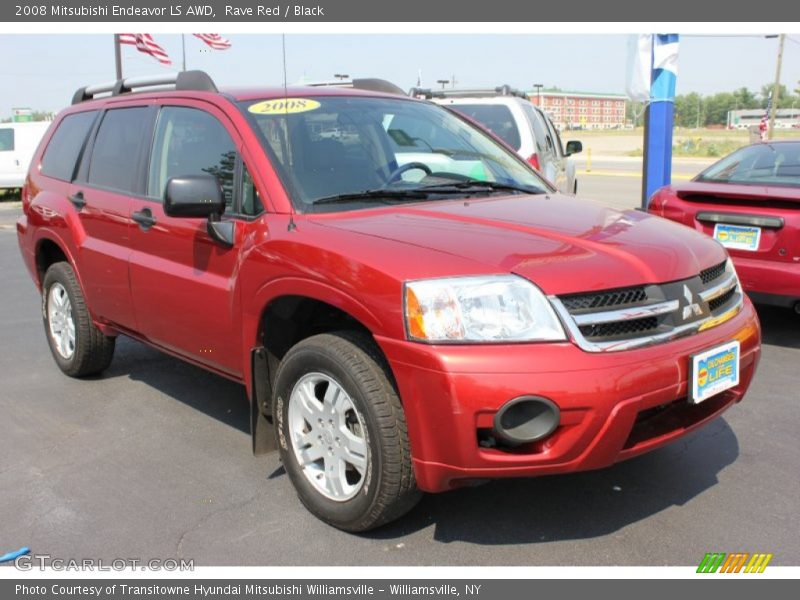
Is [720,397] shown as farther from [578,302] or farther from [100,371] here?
[100,371]

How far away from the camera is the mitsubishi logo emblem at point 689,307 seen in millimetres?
2918

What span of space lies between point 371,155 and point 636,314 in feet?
5.12

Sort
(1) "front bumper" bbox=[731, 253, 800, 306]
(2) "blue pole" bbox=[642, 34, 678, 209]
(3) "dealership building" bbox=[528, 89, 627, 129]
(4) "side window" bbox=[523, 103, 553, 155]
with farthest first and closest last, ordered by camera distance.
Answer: (3) "dealership building" bbox=[528, 89, 627, 129], (2) "blue pole" bbox=[642, 34, 678, 209], (4) "side window" bbox=[523, 103, 553, 155], (1) "front bumper" bbox=[731, 253, 800, 306]

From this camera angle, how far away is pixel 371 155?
3.73 meters

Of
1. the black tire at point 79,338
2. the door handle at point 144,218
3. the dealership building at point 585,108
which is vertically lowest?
the black tire at point 79,338

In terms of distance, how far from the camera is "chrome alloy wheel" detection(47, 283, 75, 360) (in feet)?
17.2

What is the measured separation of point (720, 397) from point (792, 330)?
346cm

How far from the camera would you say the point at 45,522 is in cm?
335

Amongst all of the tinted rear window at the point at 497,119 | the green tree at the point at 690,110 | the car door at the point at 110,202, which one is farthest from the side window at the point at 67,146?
the green tree at the point at 690,110

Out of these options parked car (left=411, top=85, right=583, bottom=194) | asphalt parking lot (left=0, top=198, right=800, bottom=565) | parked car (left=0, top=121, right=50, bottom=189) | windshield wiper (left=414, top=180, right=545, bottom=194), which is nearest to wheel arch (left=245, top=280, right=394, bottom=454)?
asphalt parking lot (left=0, top=198, right=800, bottom=565)

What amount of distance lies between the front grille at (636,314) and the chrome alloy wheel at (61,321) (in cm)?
369

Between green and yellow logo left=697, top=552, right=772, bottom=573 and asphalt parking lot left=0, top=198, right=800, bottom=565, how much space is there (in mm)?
40

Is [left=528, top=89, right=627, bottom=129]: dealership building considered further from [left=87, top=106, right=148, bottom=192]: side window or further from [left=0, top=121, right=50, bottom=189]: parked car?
[left=87, top=106, right=148, bottom=192]: side window

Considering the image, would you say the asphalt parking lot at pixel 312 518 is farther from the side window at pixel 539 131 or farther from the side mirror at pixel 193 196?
the side window at pixel 539 131
